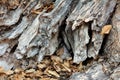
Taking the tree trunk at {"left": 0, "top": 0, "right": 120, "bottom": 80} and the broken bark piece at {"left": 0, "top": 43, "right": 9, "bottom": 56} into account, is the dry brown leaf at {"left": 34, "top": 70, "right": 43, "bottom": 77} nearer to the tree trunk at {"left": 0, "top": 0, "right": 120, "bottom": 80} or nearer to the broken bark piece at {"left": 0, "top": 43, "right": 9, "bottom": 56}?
the tree trunk at {"left": 0, "top": 0, "right": 120, "bottom": 80}

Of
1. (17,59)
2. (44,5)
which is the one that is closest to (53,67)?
(17,59)

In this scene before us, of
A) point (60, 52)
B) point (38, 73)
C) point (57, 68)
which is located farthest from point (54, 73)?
point (60, 52)

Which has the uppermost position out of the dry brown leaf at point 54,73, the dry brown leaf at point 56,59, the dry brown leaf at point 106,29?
the dry brown leaf at point 106,29

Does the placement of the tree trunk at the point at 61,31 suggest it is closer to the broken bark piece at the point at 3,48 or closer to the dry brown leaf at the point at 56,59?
the broken bark piece at the point at 3,48

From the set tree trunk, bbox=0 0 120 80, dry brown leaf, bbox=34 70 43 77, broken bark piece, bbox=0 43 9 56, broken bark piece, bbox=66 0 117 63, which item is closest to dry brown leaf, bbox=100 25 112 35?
tree trunk, bbox=0 0 120 80

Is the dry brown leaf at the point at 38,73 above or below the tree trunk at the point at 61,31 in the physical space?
below

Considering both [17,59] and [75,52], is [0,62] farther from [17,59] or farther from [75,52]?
[75,52]

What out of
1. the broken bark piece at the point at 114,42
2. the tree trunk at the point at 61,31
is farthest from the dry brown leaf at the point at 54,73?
the broken bark piece at the point at 114,42

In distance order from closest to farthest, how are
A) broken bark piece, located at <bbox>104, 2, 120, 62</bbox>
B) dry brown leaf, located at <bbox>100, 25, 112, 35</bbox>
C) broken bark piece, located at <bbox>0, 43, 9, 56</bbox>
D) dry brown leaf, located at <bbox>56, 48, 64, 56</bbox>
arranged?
1. broken bark piece, located at <bbox>104, 2, 120, 62</bbox>
2. dry brown leaf, located at <bbox>100, 25, 112, 35</bbox>
3. dry brown leaf, located at <bbox>56, 48, 64, 56</bbox>
4. broken bark piece, located at <bbox>0, 43, 9, 56</bbox>

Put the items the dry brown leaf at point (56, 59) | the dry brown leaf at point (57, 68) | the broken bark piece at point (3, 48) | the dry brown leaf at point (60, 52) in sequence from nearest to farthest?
the dry brown leaf at point (57, 68), the dry brown leaf at point (56, 59), the dry brown leaf at point (60, 52), the broken bark piece at point (3, 48)
